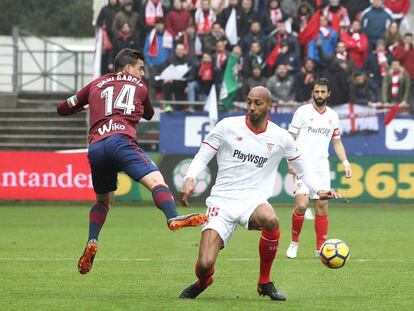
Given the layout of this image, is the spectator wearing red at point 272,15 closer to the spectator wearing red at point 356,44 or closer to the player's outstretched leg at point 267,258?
the spectator wearing red at point 356,44

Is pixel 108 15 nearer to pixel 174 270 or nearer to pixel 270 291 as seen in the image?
pixel 174 270

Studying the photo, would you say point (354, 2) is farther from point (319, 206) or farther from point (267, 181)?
point (267, 181)

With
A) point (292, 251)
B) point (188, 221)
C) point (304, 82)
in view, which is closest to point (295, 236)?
point (292, 251)

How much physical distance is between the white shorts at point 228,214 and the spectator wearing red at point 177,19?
59.2 feet

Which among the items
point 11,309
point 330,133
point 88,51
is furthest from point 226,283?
point 88,51

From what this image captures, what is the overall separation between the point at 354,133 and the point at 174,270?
1443 cm

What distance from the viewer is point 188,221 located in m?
10.1

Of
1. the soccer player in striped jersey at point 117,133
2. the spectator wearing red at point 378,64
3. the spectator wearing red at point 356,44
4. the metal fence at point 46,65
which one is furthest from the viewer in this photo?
the metal fence at point 46,65

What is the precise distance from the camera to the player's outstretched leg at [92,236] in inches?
444

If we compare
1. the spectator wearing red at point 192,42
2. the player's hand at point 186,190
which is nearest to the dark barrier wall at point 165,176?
the spectator wearing red at point 192,42

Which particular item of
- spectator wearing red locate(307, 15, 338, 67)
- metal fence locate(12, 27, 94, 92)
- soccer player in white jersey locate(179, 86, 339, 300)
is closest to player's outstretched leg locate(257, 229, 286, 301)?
soccer player in white jersey locate(179, 86, 339, 300)

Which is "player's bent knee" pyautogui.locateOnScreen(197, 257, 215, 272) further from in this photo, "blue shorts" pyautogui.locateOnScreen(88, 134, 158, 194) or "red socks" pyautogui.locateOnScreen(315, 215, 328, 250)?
"red socks" pyautogui.locateOnScreen(315, 215, 328, 250)

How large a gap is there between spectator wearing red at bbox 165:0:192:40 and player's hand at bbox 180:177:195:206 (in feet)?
60.8

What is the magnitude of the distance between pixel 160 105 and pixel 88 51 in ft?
22.5
